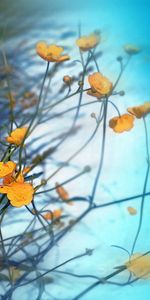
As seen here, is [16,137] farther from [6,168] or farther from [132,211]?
[132,211]

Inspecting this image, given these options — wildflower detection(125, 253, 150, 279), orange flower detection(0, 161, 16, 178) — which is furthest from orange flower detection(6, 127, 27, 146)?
wildflower detection(125, 253, 150, 279)

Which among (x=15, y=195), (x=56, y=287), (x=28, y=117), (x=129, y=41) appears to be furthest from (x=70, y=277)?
(x=129, y=41)

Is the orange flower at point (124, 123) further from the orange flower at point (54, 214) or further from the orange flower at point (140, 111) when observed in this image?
the orange flower at point (54, 214)

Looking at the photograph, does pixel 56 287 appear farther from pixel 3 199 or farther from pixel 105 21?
pixel 105 21

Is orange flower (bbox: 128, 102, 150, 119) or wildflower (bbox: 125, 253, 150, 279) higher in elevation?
orange flower (bbox: 128, 102, 150, 119)

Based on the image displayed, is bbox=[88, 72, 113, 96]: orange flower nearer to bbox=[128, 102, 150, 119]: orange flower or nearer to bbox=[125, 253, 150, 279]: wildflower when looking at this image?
bbox=[128, 102, 150, 119]: orange flower

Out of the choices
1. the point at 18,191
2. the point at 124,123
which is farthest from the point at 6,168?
the point at 124,123
